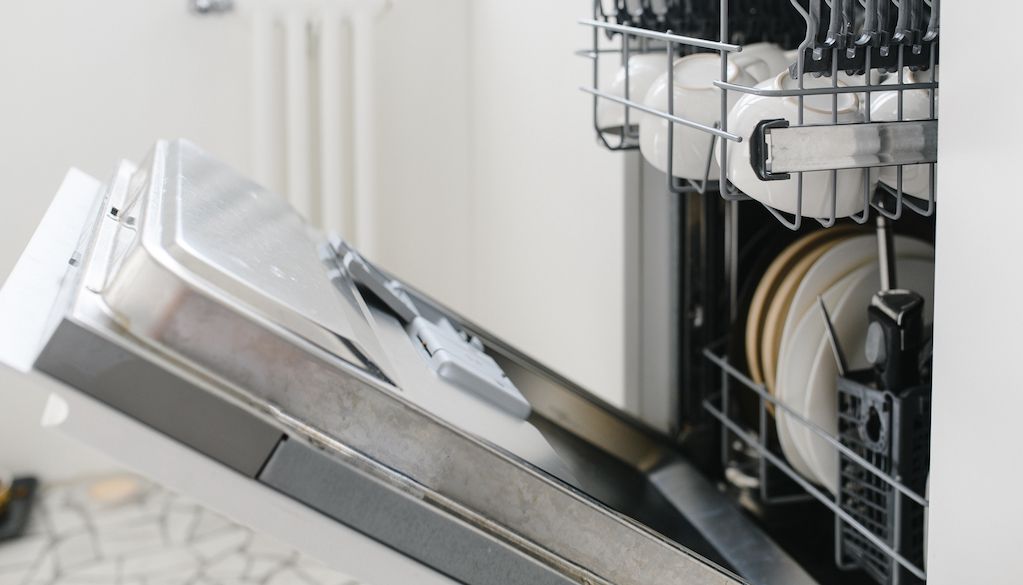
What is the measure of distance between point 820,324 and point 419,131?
126cm

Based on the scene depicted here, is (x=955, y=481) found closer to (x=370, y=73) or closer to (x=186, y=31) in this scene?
(x=370, y=73)

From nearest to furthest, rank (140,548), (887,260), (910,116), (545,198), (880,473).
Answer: (910,116) → (880,473) → (887,260) → (545,198) → (140,548)

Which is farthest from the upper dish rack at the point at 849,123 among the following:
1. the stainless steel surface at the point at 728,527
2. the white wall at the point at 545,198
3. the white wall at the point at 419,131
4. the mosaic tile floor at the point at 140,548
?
the mosaic tile floor at the point at 140,548

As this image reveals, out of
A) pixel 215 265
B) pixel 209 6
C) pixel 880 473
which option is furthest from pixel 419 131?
pixel 215 265

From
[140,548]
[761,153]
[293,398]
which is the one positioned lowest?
[140,548]

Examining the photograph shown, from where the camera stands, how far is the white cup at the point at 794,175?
635 millimetres

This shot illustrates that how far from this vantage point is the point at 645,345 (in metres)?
1.15

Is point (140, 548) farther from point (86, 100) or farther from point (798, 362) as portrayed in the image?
point (798, 362)

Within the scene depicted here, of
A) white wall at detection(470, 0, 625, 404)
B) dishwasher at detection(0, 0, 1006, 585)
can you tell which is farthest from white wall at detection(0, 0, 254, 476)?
dishwasher at detection(0, 0, 1006, 585)

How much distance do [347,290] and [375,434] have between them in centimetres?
25

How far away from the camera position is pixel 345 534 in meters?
0.50

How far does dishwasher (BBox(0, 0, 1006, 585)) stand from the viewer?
1.55 feet

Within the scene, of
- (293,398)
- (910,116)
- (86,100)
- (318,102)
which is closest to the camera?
(293,398)

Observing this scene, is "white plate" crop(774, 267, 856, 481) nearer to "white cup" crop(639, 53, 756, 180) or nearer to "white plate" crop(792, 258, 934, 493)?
"white plate" crop(792, 258, 934, 493)
